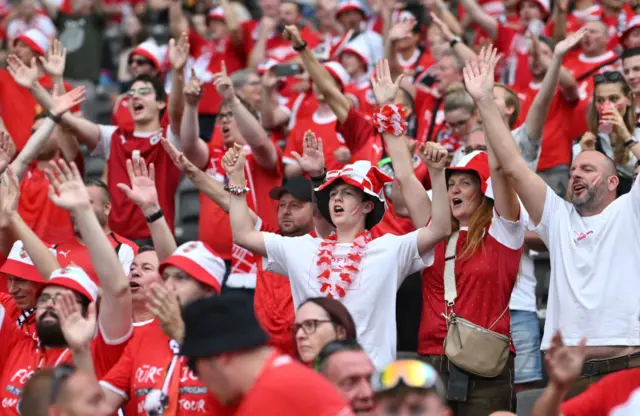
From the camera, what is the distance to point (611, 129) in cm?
780

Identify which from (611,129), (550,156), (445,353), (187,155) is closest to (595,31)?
(550,156)

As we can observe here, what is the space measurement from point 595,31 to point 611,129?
206cm

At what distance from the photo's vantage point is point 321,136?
30.6 ft

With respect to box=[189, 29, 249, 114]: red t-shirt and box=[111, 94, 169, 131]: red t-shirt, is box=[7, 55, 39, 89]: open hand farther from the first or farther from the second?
box=[189, 29, 249, 114]: red t-shirt

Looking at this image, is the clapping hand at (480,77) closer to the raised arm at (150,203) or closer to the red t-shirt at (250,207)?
the raised arm at (150,203)

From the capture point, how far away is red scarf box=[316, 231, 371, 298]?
607 cm

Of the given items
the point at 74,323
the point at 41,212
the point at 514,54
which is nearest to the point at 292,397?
the point at 74,323

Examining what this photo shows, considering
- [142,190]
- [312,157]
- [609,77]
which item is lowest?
[142,190]

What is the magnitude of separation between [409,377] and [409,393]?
0.09m

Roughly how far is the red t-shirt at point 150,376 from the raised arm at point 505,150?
1975mm

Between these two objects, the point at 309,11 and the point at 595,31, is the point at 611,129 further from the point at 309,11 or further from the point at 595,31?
the point at 309,11

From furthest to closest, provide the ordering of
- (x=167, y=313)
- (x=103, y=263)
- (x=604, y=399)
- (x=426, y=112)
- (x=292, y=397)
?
(x=426, y=112), (x=103, y=263), (x=167, y=313), (x=604, y=399), (x=292, y=397)

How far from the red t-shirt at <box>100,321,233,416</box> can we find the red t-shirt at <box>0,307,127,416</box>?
30 cm

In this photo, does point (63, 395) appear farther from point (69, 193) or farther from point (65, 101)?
point (65, 101)
